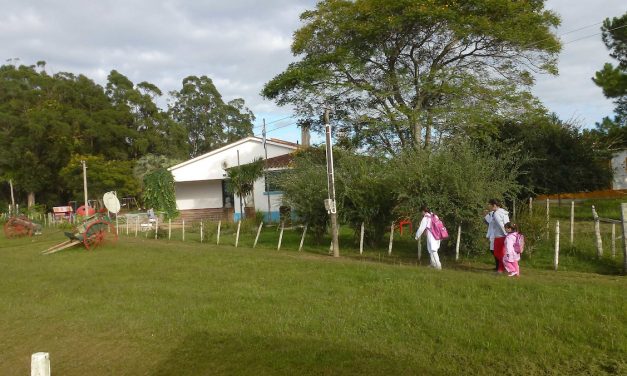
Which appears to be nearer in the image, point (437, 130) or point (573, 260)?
point (573, 260)

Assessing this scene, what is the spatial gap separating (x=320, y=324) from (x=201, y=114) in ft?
190

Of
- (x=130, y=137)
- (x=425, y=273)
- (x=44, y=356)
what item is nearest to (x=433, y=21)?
(x=425, y=273)

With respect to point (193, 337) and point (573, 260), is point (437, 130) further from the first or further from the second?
point (193, 337)

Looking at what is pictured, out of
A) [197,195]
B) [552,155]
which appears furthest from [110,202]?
[552,155]

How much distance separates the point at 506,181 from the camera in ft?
48.5

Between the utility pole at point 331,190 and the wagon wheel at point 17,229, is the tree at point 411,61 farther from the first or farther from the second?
the wagon wheel at point 17,229

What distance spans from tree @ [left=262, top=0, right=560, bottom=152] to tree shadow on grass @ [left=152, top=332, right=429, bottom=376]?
551 inches

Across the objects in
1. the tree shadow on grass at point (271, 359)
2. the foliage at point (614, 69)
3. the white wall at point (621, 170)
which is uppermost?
the foliage at point (614, 69)

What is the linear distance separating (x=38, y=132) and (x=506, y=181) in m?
41.6

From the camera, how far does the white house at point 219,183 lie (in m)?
34.7

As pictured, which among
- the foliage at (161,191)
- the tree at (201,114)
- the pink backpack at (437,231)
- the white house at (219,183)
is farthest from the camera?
the tree at (201,114)

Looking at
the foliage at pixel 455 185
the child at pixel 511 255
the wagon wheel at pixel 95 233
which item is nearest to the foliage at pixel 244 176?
the wagon wheel at pixel 95 233

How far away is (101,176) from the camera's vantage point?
42.9 meters

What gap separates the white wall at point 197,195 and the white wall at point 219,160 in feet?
7.15
